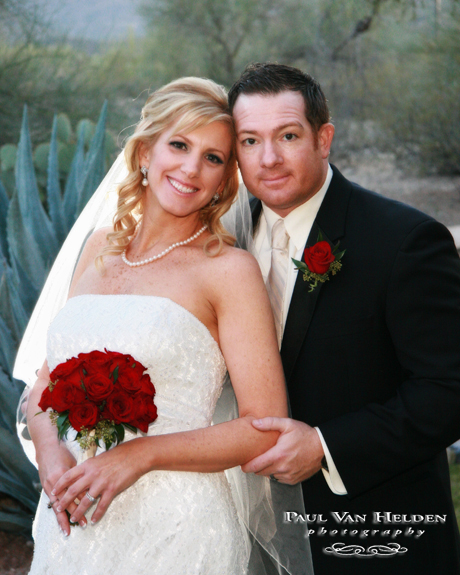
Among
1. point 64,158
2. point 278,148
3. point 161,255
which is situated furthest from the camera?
point 64,158

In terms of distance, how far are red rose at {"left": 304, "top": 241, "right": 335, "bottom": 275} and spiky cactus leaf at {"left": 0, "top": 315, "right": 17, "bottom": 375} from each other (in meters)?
2.50

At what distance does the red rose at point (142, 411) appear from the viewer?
2.07 m

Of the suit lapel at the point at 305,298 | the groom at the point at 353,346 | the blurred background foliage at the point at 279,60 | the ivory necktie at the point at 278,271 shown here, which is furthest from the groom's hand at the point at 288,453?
the blurred background foliage at the point at 279,60

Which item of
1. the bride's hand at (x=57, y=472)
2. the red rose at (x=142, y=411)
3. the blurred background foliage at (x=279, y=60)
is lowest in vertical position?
the bride's hand at (x=57, y=472)

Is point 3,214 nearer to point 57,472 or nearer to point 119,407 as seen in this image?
point 57,472

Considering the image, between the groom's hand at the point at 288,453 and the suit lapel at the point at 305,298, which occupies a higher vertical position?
the suit lapel at the point at 305,298

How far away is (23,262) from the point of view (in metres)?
4.63

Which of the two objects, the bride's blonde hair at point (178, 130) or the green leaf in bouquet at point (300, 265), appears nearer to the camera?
the green leaf in bouquet at point (300, 265)

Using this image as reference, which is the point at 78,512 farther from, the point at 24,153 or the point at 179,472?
the point at 24,153

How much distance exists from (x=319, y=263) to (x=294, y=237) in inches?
12.2

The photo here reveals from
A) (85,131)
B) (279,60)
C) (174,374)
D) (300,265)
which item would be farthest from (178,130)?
(279,60)

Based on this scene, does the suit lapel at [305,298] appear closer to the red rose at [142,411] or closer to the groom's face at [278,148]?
the groom's face at [278,148]

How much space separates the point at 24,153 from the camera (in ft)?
16.3

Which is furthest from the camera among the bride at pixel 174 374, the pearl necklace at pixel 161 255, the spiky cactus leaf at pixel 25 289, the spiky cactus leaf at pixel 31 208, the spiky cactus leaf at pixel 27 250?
the spiky cactus leaf at pixel 31 208
